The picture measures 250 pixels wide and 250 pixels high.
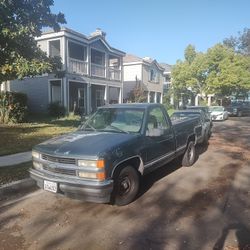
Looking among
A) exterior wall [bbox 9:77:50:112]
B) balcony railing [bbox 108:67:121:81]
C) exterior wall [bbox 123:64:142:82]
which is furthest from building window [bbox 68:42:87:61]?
exterior wall [bbox 123:64:142:82]

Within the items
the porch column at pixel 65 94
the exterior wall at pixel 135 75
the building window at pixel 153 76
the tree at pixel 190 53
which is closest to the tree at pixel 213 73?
the tree at pixel 190 53

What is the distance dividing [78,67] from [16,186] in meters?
18.2

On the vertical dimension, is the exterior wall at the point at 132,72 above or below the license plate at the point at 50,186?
above

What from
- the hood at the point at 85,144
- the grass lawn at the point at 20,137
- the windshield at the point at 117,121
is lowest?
the grass lawn at the point at 20,137

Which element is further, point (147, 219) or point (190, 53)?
point (190, 53)

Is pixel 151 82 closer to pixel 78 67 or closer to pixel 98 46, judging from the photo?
pixel 98 46

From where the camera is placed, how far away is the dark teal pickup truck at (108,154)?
4.75m

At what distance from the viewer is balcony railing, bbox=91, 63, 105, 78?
84.1 feet

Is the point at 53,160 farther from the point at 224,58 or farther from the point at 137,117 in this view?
the point at 224,58

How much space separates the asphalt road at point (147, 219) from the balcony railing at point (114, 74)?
2216cm

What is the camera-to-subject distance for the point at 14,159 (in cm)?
896

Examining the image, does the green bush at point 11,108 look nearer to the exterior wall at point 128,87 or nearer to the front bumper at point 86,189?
the front bumper at point 86,189

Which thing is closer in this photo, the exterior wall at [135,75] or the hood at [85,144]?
the hood at [85,144]

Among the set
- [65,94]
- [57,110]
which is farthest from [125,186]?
[65,94]
